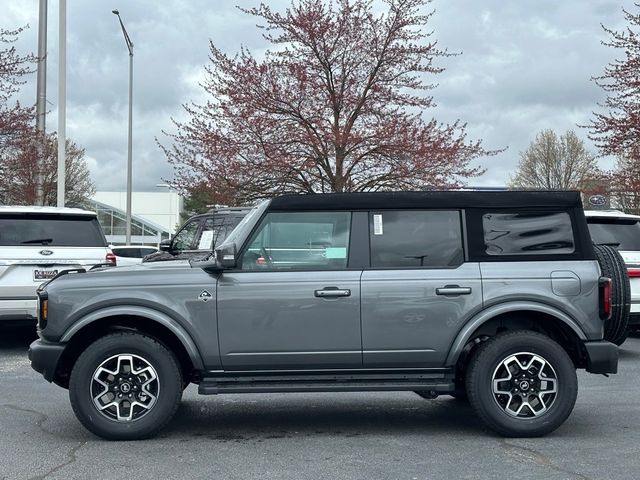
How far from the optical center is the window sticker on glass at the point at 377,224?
6.21 meters

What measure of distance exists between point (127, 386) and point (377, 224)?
224 cm

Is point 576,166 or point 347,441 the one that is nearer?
point 347,441

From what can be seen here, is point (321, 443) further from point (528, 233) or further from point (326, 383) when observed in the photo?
point (528, 233)

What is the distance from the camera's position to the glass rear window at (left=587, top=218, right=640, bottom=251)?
10234mm

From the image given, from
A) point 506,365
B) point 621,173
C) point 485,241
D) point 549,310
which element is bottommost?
point 506,365

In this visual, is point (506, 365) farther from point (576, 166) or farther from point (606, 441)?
point (576, 166)

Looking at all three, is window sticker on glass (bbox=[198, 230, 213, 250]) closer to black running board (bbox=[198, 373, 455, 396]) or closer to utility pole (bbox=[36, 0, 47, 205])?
black running board (bbox=[198, 373, 455, 396])

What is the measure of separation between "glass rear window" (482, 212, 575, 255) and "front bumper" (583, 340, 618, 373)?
74 centimetres

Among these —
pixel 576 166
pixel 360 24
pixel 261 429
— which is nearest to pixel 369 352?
pixel 261 429

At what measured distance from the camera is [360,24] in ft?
62.2

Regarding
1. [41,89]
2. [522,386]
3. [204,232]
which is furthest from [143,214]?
[522,386]


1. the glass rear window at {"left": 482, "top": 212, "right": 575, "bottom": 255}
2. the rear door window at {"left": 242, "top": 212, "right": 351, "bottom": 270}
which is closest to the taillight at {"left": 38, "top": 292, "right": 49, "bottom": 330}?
the rear door window at {"left": 242, "top": 212, "right": 351, "bottom": 270}

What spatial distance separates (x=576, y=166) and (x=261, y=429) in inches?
1587

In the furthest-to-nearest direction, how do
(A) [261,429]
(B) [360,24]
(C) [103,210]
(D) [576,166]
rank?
(C) [103,210] < (D) [576,166] < (B) [360,24] < (A) [261,429]
